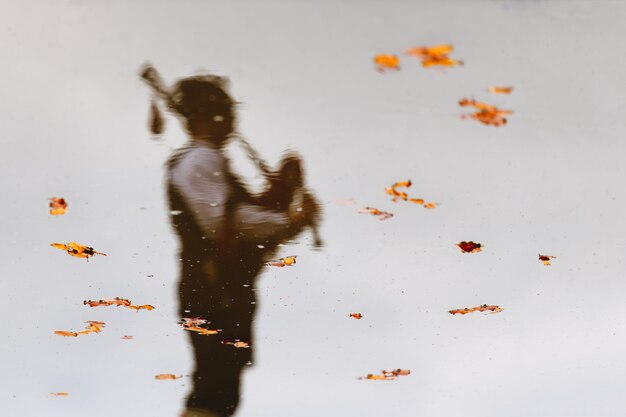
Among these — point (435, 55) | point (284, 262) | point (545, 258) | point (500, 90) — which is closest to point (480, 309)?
point (545, 258)

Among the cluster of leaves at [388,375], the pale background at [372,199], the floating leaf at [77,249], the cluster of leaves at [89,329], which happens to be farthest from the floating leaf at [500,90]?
the cluster of leaves at [89,329]

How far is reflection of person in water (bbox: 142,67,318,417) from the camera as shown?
2.54 meters

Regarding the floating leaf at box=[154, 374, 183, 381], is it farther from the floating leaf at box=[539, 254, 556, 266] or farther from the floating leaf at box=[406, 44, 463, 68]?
the floating leaf at box=[406, 44, 463, 68]

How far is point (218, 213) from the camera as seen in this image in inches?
110

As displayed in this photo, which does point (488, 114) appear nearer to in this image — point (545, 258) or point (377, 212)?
point (377, 212)

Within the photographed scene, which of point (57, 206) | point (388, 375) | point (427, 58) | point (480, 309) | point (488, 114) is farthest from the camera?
point (388, 375)

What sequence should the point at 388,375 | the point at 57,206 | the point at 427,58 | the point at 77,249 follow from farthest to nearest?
the point at 388,375, the point at 77,249, the point at 57,206, the point at 427,58

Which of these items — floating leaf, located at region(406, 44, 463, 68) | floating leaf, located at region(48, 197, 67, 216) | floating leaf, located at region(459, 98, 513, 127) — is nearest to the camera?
floating leaf, located at region(406, 44, 463, 68)

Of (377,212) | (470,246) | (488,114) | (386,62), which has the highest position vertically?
(386,62)

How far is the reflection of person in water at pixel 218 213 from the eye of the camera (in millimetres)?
2543

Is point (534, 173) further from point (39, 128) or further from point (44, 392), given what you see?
point (44, 392)

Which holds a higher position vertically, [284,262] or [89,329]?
[284,262]

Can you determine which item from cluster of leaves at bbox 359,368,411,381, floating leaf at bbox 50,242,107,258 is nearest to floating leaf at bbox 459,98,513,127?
cluster of leaves at bbox 359,368,411,381

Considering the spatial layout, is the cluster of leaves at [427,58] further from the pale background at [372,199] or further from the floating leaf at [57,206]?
the floating leaf at [57,206]
